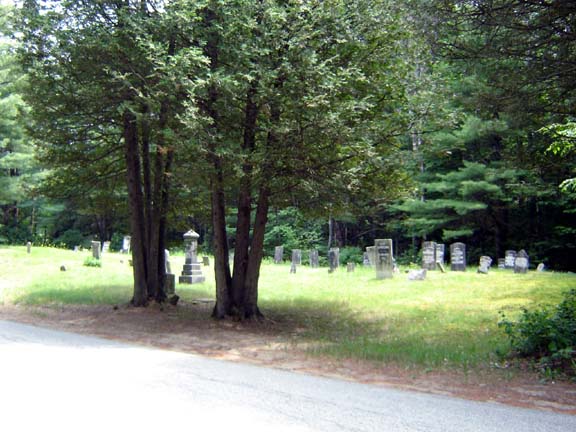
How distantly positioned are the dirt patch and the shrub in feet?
1.51

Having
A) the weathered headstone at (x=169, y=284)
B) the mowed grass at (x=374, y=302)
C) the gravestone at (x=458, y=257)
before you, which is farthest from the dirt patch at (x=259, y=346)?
the gravestone at (x=458, y=257)

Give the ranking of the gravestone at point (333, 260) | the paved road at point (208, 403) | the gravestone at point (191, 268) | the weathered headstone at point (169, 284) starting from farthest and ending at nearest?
Result: the gravestone at point (333, 260), the gravestone at point (191, 268), the weathered headstone at point (169, 284), the paved road at point (208, 403)

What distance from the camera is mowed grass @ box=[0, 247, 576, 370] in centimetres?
966

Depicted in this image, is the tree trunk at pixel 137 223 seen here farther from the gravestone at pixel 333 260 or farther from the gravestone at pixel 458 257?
the gravestone at pixel 458 257

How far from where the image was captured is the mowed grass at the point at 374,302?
380 inches

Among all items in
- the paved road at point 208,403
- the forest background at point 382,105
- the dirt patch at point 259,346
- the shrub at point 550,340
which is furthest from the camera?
the forest background at point 382,105

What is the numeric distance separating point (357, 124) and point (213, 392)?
22.4ft

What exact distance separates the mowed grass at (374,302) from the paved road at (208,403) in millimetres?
2698

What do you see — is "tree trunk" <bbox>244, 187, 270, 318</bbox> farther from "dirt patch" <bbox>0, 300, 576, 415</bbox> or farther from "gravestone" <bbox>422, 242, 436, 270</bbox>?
"gravestone" <bbox>422, 242, 436, 270</bbox>

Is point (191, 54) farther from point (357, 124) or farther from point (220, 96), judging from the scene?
point (357, 124)

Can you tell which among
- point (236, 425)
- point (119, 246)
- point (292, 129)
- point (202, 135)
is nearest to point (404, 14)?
point (292, 129)

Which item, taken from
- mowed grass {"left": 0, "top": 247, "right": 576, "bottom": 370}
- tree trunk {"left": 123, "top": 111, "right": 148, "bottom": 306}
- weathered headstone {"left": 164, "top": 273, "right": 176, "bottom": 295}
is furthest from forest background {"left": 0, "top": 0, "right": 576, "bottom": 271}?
mowed grass {"left": 0, "top": 247, "right": 576, "bottom": 370}

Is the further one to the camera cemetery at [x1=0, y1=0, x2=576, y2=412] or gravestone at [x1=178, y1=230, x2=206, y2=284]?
gravestone at [x1=178, y1=230, x2=206, y2=284]

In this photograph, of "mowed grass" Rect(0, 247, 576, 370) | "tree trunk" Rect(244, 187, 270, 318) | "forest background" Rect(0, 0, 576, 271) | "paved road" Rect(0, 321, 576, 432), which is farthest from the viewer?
"tree trunk" Rect(244, 187, 270, 318)
